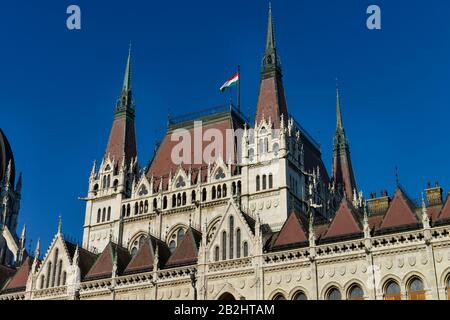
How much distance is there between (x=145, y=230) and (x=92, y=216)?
256 inches

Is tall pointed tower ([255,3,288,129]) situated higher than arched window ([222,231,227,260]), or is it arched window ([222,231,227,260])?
tall pointed tower ([255,3,288,129])

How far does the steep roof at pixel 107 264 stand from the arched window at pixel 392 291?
71.3ft

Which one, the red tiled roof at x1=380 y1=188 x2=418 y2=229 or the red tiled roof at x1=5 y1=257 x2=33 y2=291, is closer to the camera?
the red tiled roof at x1=380 y1=188 x2=418 y2=229

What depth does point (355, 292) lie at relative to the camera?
143 feet

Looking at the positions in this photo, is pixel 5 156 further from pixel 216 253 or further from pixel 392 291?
pixel 392 291

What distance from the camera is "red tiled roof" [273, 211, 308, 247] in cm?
4728

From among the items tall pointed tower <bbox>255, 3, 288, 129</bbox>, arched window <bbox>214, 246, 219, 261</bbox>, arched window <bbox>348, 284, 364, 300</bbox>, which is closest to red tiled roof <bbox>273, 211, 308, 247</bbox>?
arched window <bbox>214, 246, 219, 261</bbox>

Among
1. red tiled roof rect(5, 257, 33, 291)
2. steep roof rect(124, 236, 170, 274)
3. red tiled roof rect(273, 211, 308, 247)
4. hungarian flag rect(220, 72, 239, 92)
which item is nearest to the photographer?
red tiled roof rect(273, 211, 308, 247)

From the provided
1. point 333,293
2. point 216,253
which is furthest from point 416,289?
point 216,253

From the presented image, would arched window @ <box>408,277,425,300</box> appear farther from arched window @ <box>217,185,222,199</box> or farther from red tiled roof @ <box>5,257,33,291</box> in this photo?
red tiled roof @ <box>5,257,33,291</box>

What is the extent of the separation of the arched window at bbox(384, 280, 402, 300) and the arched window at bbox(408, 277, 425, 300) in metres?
0.72

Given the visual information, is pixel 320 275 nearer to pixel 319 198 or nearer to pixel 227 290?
→ pixel 227 290

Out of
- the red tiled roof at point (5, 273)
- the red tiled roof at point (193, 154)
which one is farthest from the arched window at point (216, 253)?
the red tiled roof at point (5, 273)
